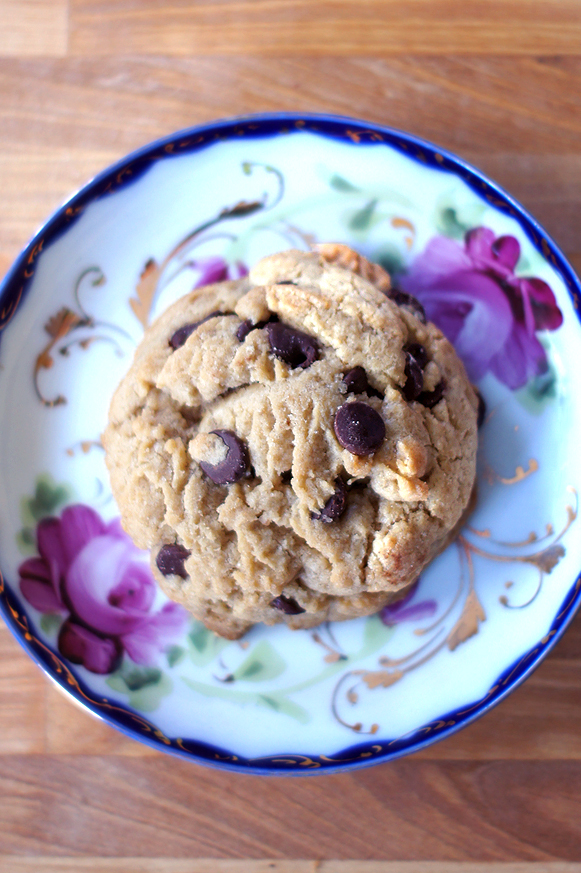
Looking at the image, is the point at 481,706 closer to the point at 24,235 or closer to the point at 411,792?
the point at 411,792

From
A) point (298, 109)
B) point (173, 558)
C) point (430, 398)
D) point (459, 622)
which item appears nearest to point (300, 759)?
point (459, 622)

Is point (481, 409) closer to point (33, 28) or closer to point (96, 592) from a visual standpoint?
point (96, 592)

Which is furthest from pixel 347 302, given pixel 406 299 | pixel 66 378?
pixel 66 378

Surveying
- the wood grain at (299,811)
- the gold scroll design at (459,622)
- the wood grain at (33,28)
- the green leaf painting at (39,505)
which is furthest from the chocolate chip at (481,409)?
the wood grain at (33,28)

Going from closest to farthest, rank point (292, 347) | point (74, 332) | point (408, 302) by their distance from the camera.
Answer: point (292, 347)
point (408, 302)
point (74, 332)

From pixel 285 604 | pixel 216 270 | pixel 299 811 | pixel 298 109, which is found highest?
pixel 298 109

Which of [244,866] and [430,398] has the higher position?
[430,398]
